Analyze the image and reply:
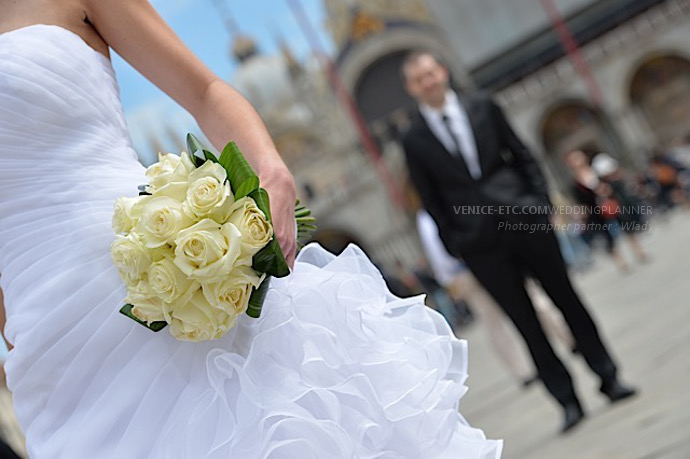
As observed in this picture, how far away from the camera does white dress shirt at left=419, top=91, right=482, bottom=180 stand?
5102 mm

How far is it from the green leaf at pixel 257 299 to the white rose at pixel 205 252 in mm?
105

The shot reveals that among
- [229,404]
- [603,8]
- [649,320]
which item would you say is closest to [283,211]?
[229,404]

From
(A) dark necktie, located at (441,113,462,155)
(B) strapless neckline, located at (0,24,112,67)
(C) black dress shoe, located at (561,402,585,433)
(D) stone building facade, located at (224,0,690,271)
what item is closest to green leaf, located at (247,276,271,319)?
(B) strapless neckline, located at (0,24,112,67)

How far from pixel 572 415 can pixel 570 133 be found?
116 ft

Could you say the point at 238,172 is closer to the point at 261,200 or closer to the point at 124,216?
the point at 261,200

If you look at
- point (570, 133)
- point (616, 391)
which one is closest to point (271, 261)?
point (616, 391)

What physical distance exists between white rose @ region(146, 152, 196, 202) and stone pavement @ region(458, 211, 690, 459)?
191 cm

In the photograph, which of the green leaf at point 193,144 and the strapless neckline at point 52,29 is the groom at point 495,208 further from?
the green leaf at point 193,144

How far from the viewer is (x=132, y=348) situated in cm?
200

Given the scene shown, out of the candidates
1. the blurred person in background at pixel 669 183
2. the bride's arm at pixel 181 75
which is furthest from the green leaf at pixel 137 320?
the blurred person in background at pixel 669 183

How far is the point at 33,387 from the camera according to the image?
Answer: 79.6 inches

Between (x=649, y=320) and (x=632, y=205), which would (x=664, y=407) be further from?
(x=632, y=205)

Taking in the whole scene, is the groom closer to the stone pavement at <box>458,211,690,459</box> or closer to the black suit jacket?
the black suit jacket

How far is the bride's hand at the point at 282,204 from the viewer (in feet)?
6.63
